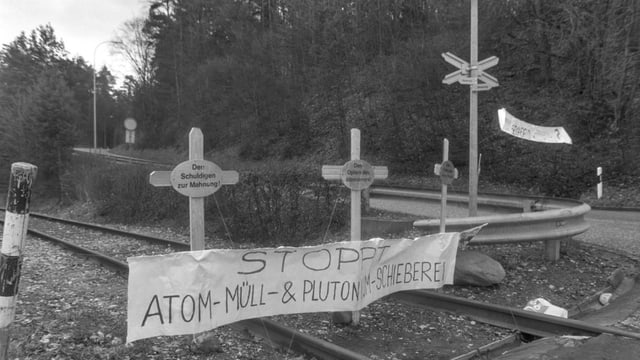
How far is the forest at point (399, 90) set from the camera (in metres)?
19.2

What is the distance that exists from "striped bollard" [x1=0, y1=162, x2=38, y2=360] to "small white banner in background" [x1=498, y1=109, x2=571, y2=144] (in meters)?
8.29

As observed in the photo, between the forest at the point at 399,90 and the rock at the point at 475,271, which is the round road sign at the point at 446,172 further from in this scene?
the forest at the point at 399,90

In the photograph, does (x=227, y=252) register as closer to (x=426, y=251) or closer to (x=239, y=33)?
(x=426, y=251)

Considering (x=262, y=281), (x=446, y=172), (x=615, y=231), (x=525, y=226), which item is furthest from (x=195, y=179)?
(x=615, y=231)

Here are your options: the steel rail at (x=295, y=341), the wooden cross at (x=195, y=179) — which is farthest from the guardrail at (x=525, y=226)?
the wooden cross at (x=195, y=179)

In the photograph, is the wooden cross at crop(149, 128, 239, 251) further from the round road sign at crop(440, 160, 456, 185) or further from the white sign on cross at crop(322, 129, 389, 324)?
the round road sign at crop(440, 160, 456, 185)

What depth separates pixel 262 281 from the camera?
178 inches

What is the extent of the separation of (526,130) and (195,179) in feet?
26.1

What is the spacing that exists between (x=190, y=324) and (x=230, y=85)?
33740 mm

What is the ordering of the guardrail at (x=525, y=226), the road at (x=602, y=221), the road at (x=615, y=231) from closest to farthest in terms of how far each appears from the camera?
the guardrail at (x=525, y=226) → the road at (x=615, y=231) → the road at (x=602, y=221)

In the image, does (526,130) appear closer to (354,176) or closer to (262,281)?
(354,176)

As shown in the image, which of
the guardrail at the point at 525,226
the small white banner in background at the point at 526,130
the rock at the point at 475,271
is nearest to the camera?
the rock at the point at 475,271

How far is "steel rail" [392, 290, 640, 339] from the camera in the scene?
4903 millimetres

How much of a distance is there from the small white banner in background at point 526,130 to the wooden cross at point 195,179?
6.62 meters
